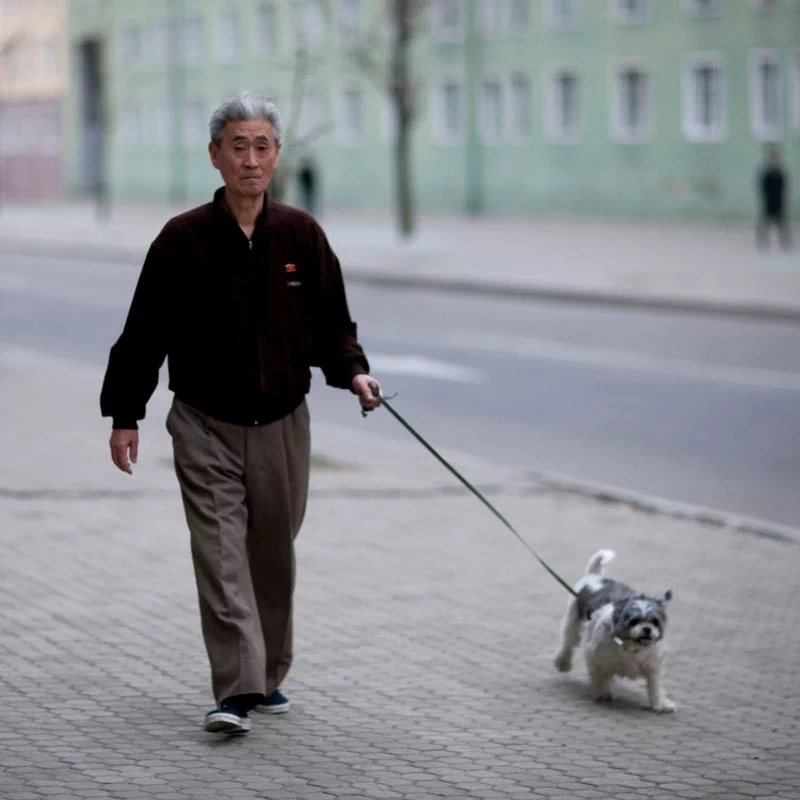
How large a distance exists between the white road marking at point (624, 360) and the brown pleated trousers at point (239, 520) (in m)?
10.9

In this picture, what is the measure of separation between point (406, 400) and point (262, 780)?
10.6 meters

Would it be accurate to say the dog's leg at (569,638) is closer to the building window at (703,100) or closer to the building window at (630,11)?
the building window at (703,100)

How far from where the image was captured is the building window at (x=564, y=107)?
49.8 meters

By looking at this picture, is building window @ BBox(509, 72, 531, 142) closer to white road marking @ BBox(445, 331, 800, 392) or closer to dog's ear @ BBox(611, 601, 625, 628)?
white road marking @ BBox(445, 331, 800, 392)

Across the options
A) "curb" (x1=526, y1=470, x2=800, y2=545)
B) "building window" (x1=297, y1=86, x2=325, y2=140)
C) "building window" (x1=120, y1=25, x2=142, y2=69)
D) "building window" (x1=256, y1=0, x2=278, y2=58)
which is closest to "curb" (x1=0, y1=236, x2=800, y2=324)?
"curb" (x1=526, y1=470, x2=800, y2=545)

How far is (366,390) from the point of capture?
19.5 ft

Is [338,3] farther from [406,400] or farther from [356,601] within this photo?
[356,601]

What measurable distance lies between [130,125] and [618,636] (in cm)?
Answer: 6523

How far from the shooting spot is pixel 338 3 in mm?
57750

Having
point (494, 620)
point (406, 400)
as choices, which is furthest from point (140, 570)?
point (406, 400)

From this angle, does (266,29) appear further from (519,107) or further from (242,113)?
(242,113)

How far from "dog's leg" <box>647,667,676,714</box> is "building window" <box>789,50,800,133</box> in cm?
3792

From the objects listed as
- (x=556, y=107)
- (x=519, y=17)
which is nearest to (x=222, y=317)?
(x=556, y=107)

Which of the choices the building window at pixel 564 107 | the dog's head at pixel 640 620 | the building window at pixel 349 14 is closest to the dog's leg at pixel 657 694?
the dog's head at pixel 640 620
